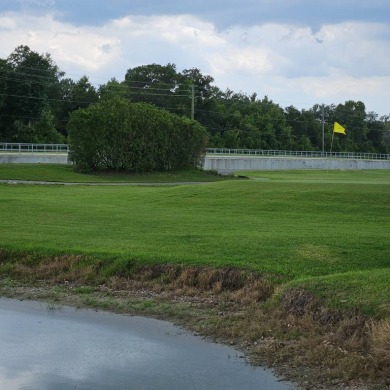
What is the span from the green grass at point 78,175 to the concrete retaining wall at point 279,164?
11442mm

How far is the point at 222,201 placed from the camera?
3170cm

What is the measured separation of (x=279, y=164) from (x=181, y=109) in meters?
25.8

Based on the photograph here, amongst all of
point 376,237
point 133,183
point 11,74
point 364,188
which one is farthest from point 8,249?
point 11,74

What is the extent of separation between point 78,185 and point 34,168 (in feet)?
29.2

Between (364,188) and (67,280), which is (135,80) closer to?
(364,188)

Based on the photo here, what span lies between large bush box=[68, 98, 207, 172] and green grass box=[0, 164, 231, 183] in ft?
3.35

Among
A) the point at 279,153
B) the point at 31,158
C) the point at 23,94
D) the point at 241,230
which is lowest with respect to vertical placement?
the point at 241,230

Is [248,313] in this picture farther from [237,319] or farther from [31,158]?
[31,158]

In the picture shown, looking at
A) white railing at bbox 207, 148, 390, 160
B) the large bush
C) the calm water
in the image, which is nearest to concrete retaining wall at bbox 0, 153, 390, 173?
white railing at bbox 207, 148, 390, 160

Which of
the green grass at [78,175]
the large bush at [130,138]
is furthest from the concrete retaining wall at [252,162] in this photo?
the large bush at [130,138]

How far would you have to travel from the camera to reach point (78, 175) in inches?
2132

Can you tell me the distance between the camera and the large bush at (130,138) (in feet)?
186

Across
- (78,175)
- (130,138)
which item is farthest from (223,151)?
(78,175)

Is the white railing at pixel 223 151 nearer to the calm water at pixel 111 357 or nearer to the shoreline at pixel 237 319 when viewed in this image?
the shoreline at pixel 237 319
